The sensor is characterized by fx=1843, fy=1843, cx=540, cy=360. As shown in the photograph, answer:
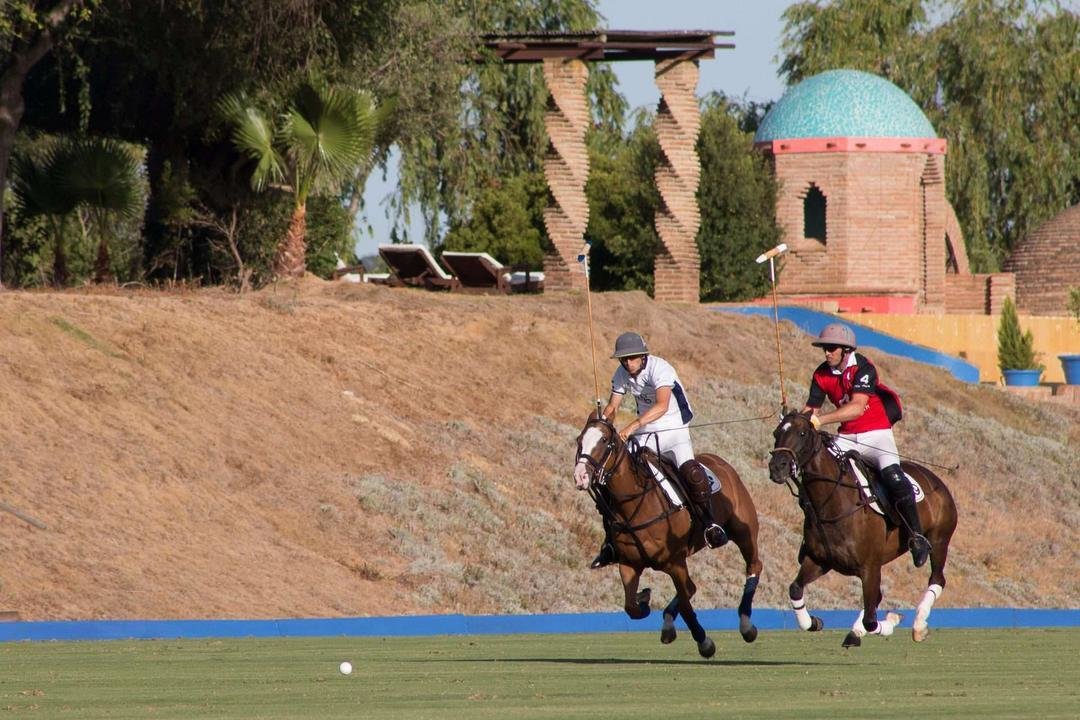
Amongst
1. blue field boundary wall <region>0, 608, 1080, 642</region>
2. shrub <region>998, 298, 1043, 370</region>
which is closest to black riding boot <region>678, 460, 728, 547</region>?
blue field boundary wall <region>0, 608, 1080, 642</region>

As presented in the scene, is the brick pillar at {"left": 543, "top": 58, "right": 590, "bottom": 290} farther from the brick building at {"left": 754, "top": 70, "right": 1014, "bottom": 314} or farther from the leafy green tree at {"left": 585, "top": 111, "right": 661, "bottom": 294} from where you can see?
the brick building at {"left": 754, "top": 70, "right": 1014, "bottom": 314}

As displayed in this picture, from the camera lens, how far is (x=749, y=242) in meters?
52.8

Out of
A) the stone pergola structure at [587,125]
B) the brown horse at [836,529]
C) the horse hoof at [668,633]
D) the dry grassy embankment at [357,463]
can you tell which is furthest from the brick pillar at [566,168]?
the horse hoof at [668,633]

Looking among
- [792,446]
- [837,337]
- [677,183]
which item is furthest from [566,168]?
[792,446]

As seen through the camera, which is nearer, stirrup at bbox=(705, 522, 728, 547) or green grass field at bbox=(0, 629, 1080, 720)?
green grass field at bbox=(0, 629, 1080, 720)

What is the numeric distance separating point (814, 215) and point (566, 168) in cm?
1368

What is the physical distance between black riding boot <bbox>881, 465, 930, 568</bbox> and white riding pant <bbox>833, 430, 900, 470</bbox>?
0.10 metres

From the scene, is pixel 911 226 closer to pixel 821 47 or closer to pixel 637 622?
pixel 821 47

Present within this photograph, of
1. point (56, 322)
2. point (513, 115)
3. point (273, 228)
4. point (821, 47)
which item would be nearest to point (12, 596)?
point (56, 322)

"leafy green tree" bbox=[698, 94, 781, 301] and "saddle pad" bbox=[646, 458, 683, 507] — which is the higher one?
"leafy green tree" bbox=[698, 94, 781, 301]

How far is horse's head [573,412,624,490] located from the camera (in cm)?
1419

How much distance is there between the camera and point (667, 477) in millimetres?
15398

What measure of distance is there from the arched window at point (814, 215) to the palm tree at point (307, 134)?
23.5m

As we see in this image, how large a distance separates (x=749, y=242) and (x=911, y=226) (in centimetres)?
578
